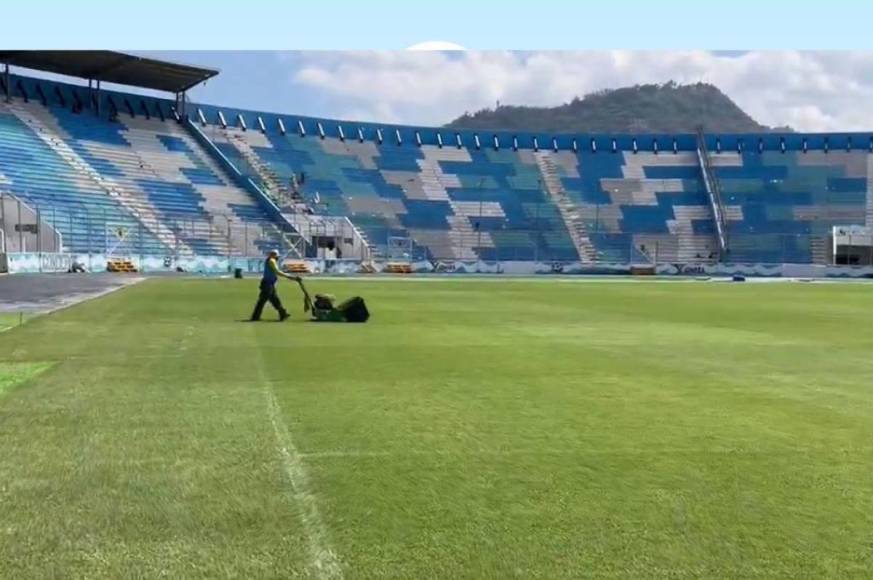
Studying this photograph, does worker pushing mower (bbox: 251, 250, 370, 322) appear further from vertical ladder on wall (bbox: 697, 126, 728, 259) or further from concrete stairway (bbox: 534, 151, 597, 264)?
vertical ladder on wall (bbox: 697, 126, 728, 259)

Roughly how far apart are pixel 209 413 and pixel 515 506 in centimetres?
356

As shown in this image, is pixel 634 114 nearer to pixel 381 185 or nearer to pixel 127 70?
pixel 381 185

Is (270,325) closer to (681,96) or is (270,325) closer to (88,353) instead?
(88,353)

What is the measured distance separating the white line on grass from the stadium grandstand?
47.0 metres

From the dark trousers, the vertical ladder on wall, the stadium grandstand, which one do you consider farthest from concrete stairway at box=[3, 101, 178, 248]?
the vertical ladder on wall

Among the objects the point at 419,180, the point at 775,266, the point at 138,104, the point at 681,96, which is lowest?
the point at 775,266

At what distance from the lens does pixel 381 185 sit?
7331 centimetres

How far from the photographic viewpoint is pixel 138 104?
224 feet

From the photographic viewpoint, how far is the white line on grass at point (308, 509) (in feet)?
13.3

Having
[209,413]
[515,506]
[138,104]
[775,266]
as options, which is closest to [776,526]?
[515,506]

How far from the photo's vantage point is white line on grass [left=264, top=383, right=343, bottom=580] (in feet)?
13.3

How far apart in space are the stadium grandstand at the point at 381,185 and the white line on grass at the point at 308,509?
47011mm

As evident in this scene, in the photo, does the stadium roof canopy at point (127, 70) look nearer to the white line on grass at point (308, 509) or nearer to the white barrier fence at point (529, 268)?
the white barrier fence at point (529, 268)

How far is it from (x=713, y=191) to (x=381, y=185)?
2722 centimetres
